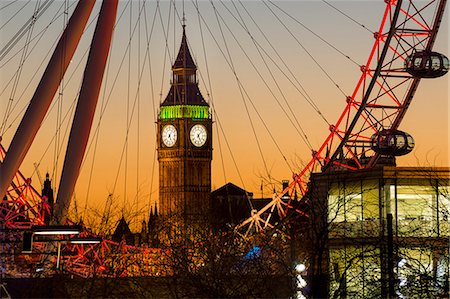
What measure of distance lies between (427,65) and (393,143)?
482 centimetres

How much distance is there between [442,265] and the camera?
6159cm

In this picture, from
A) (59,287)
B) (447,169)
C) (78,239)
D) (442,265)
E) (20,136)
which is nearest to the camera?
(78,239)

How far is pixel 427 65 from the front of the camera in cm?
7594

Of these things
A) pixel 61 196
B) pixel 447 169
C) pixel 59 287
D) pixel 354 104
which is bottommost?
pixel 59 287

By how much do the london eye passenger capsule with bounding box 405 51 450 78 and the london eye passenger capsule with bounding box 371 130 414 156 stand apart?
3714 mm

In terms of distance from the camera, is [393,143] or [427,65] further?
[393,143]

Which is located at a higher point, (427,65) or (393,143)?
(427,65)

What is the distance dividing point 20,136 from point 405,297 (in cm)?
1460

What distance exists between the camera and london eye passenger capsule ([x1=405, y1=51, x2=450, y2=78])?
75.9 m

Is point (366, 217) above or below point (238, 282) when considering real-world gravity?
above

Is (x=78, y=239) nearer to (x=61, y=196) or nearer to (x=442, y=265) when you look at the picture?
(x=61, y=196)

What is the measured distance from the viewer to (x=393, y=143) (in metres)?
78.2

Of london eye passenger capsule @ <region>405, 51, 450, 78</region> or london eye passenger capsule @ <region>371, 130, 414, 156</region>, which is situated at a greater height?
london eye passenger capsule @ <region>405, 51, 450, 78</region>

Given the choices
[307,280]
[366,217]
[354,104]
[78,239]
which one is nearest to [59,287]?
[78,239]
